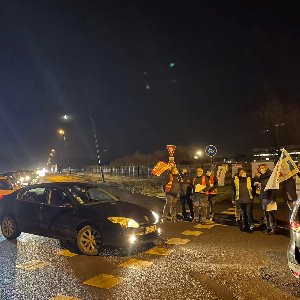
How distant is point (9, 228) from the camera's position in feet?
32.5

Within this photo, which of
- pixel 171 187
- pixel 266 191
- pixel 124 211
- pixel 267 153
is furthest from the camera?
pixel 267 153

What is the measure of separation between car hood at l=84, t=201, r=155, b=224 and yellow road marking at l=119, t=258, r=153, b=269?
0.98 meters

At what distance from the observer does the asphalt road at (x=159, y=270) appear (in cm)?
572

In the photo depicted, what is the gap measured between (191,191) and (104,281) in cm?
733

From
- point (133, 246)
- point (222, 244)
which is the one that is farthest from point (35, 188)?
point (222, 244)

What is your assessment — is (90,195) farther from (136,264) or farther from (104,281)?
(104,281)

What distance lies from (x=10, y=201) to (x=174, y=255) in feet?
15.3

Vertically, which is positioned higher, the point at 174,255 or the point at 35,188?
the point at 35,188

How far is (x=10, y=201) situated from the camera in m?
10.1

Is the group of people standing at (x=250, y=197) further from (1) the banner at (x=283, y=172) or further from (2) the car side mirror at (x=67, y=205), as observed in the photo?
(2) the car side mirror at (x=67, y=205)

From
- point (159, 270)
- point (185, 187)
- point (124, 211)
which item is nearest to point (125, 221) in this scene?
point (124, 211)

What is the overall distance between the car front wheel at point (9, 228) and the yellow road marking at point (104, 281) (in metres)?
4.04

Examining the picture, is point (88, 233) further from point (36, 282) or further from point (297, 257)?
point (297, 257)

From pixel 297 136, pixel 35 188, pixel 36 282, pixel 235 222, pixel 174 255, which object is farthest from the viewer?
pixel 297 136
